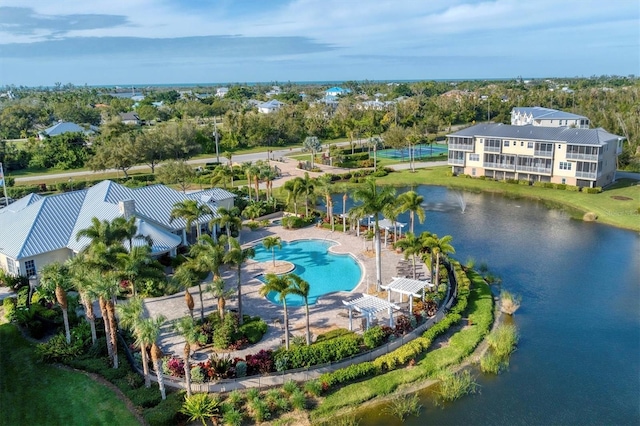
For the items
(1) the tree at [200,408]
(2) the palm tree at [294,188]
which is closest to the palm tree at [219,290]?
(1) the tree at [200,408]

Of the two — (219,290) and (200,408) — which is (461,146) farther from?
(200,408)

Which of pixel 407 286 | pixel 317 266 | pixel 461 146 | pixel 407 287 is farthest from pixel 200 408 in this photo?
pixel 461 146

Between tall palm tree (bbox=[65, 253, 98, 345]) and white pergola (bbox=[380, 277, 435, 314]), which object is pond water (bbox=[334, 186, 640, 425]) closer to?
white pergola (bbox=[380, 277, 435, 314])

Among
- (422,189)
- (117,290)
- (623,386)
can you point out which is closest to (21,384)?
(117,290)

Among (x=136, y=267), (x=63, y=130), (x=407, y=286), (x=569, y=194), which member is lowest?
(x=569, y=194)

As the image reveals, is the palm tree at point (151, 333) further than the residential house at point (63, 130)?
No

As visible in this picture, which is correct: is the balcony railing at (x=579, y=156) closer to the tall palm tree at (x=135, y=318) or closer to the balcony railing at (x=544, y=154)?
the balcony railing at (x=544, y=154)

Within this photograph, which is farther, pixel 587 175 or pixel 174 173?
pixel 587 175
